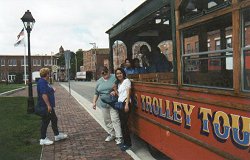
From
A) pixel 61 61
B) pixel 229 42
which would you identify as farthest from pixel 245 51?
pixel 61 61

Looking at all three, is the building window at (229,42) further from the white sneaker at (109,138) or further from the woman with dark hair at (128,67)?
the white sneaker at (109,138)

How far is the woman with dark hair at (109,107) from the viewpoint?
8.40 metres

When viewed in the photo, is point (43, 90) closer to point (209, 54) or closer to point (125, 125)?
point (125, 125)

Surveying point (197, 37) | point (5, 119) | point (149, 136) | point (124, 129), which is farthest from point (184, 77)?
point (5, 119)

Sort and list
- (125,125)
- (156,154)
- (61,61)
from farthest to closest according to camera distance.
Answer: (61,61)
(125,125)
(156,154)

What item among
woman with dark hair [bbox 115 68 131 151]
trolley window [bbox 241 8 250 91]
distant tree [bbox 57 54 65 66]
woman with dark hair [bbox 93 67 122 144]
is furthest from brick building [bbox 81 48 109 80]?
trolley window [bbox 241 8 250 91]

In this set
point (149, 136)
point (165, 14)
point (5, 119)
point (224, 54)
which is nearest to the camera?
point (224, 54)

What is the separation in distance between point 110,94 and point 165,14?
114 inches

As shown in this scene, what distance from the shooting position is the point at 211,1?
175 inches

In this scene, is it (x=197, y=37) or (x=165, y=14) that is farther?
(x=165, y=14)

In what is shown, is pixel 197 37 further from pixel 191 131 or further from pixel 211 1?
pixel 191 131


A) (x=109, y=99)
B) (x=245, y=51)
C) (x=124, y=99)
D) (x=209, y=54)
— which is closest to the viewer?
(x=245, y=51)

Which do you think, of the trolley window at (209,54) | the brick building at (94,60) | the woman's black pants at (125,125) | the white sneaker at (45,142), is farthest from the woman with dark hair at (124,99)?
the brick building at (94,60)

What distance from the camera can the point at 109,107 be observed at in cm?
873
